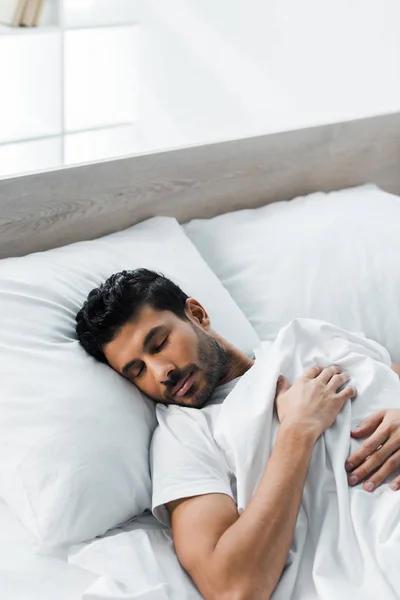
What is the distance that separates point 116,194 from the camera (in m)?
1.82

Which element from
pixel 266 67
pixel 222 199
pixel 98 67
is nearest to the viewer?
pixel 222 199

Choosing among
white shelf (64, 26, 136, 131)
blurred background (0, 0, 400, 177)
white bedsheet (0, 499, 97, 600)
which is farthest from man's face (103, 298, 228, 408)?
white shelf (64, 26, 136, 131)

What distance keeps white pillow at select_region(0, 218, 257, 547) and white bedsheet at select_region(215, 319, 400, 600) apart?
172 mm

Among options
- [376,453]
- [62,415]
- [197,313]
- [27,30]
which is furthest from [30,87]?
[376,453]

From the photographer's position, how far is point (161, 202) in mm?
1912

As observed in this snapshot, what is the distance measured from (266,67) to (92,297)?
62.0 inches

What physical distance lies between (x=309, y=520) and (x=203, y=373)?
0.33 m

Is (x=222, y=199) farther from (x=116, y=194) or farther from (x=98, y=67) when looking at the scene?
(x=98, y=67)

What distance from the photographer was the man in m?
1.16

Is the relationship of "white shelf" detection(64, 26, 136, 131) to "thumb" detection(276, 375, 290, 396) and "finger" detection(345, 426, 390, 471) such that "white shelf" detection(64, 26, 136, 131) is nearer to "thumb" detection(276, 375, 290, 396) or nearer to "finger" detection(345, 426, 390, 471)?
"thumb" detection(276, 375, 290, 396)

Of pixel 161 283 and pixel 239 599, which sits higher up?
pixel 161 283

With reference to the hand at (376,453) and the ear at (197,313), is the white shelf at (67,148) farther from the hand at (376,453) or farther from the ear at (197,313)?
the hand at (376,453)

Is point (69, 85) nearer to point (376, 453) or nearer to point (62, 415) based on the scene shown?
point (62, 415)

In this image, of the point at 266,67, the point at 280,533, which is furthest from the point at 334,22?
the point at 280,533
